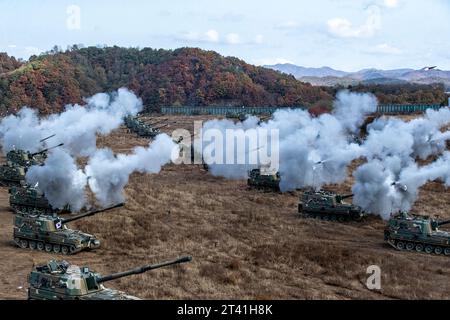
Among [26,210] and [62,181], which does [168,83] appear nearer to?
[26,210]

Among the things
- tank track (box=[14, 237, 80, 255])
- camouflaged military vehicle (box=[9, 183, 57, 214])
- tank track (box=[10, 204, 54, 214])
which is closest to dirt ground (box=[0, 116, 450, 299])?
tank track (box=[14, 237, 80, 255])

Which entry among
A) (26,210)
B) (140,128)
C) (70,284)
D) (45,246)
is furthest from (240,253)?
(140,128)

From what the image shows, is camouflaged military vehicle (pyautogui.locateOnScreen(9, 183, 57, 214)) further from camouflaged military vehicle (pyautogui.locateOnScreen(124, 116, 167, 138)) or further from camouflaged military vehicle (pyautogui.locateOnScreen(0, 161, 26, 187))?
camouflaged military vehicle (pyautogui.locateOnScreen(124, 116, 167, 138))

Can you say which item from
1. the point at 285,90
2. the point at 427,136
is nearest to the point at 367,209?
the point at 427,136

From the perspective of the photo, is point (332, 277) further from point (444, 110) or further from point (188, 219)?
point (444, 110)

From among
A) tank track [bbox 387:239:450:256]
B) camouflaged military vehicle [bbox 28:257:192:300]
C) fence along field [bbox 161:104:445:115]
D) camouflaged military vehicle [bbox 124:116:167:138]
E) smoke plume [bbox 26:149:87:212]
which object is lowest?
tank track [bbox 387:239:450:256]

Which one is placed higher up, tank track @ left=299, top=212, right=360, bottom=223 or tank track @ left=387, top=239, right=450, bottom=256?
tank track @ left=299, top=212, right=360, bottom=223

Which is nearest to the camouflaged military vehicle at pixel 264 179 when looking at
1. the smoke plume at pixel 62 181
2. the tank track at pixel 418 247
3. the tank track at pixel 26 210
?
the smoke plume at pixel 62 181
